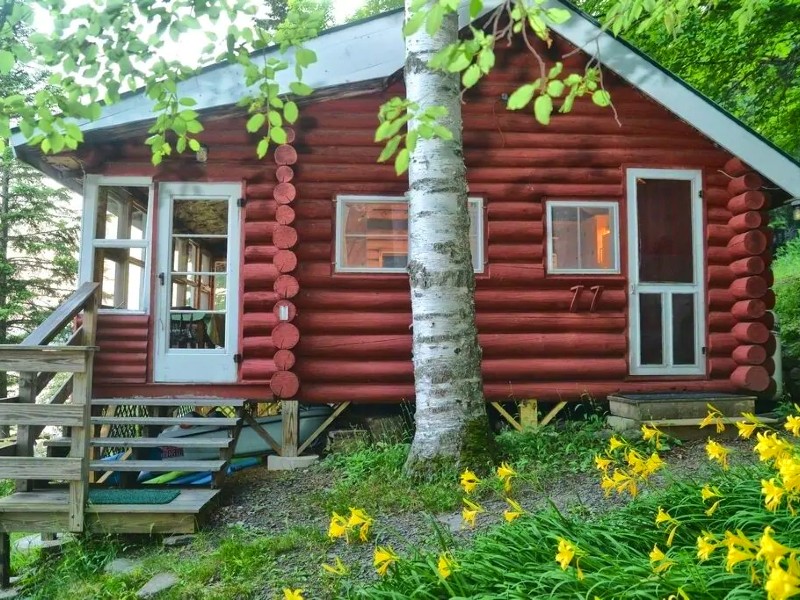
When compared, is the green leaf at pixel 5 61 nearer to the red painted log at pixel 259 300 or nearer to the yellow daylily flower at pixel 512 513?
the yellow daylily flower at pixel 512 513

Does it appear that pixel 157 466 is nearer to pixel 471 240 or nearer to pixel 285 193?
pixel 285 193

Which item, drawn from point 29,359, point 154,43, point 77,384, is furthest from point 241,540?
point 154,43

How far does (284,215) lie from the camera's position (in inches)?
250

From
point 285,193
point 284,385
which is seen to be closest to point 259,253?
point 285,193

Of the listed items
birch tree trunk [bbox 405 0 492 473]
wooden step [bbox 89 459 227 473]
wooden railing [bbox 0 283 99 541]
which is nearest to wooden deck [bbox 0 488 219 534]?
wooden railing [bbox 0 283 99 541]

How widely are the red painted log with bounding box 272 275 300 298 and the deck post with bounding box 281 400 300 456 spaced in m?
1.11

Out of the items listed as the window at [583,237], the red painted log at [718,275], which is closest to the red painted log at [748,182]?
the red painted log at [718,275]

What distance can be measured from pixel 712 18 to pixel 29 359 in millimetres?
11503

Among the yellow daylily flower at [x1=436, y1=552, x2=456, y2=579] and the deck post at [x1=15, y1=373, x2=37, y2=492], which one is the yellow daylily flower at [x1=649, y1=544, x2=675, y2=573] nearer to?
the yellow daylily flower at [x1=436, y1=552, x2=456, y2=579]

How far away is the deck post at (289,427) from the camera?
6297 mm

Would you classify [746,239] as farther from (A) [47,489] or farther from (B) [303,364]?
(A) [47,489]

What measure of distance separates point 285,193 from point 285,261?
0.72m

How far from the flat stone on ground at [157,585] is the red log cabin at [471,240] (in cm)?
283

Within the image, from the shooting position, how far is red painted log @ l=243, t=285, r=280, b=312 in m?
6.54
